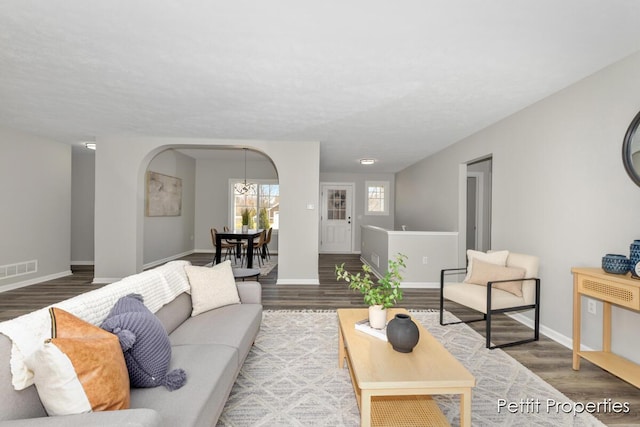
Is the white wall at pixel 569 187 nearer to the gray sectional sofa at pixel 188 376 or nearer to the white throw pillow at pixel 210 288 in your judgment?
the gray sectional sofa at pixel 188 376

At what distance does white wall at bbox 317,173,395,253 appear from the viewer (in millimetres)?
9039

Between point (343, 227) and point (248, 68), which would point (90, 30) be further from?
point (343, 227)

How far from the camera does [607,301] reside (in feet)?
7.13

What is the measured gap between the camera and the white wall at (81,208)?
6.72m

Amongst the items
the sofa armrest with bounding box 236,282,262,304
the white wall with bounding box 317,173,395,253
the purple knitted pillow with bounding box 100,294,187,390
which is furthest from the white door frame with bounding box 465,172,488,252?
the purple knitted pillow with bounding box 100,294,187,390

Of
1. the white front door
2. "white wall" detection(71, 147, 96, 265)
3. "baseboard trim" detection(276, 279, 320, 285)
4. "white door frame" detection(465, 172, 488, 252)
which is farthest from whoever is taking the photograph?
the white front door

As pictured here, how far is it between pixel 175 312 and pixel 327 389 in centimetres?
121

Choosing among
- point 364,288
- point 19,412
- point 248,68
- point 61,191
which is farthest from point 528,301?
point 61,191

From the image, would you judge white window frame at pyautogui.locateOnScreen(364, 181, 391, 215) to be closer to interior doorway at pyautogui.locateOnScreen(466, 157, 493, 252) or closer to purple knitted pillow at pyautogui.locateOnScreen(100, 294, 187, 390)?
interior doorway at pyautogui.locateOnScreen(466, 157, 493, 252)

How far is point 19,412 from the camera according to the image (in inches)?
38.8

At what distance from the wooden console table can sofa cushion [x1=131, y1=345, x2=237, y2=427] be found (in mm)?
2553

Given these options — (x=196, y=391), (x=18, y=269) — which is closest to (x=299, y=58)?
(x=196, y=391)

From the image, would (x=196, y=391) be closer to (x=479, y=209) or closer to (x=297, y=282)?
(x=297, y=282)

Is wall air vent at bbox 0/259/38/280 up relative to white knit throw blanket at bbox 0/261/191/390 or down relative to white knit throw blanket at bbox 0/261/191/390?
down
